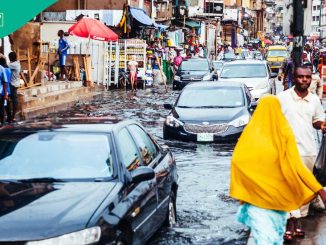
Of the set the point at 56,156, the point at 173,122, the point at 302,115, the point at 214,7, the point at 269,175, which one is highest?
the point at 214,7

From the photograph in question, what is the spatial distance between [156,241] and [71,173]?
5.31 ft

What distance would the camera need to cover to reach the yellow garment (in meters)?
5.77

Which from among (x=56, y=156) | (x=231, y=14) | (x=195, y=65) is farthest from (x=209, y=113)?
(x=231, y=14)

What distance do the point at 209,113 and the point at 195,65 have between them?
72.9 ft

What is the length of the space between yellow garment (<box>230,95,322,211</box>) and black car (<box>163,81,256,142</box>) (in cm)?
985

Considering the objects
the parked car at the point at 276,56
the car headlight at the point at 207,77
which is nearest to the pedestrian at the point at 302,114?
the car headlight at the point at 207,77

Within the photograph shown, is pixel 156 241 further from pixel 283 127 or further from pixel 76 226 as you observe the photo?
pixel 283 127

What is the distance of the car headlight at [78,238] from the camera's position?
583cm

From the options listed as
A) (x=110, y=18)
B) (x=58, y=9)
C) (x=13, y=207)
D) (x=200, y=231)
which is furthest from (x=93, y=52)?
(x=13, y=207)

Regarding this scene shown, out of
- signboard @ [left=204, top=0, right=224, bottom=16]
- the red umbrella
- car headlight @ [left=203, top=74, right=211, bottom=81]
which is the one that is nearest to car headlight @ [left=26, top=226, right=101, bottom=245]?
the red umbrella

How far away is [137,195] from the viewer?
7.17 meters

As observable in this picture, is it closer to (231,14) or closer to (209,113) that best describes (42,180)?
(209,113)

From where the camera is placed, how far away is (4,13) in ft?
35.9

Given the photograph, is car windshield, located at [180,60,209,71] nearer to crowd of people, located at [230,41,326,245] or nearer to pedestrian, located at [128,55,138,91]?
pedestrian, located at [128,55,138,91]
